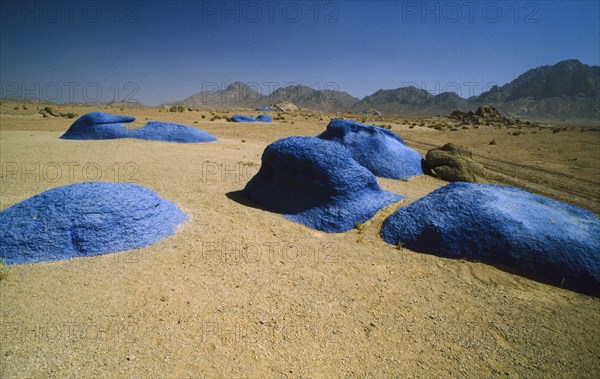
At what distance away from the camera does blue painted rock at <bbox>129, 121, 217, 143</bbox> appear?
12383mm

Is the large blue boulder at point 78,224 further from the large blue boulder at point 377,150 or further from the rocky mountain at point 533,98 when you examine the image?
the rocky mountain at point 533,98

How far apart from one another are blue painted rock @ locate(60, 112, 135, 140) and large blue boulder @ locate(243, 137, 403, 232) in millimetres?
9571

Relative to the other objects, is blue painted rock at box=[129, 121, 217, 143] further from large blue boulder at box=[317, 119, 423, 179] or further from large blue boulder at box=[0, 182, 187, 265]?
large blue boulder at box=[0, 182, 187, 265]

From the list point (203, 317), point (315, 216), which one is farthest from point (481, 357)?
point (315, 216)

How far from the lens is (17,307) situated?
2875 millimetres

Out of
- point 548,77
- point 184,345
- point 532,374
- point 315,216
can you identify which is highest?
point 548,77

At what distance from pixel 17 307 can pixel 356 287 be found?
3483 millimetres

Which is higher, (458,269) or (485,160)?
(485,160)

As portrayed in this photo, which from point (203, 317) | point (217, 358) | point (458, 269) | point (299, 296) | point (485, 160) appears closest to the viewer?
point (217, 358)

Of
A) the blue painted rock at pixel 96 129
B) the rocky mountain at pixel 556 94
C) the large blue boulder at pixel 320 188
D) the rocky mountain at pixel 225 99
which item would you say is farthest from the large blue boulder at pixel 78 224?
the rocky mountain at pixel 225 99

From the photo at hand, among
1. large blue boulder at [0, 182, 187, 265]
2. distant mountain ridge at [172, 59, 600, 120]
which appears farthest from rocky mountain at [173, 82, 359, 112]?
large blue boulder at [0, 182, 187, 265]

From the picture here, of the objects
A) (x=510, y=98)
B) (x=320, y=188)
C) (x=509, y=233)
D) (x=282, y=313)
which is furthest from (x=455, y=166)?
(x=510, y=98)

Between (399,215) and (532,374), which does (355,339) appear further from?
(399,215)

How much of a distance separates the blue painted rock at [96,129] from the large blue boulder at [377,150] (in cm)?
870
